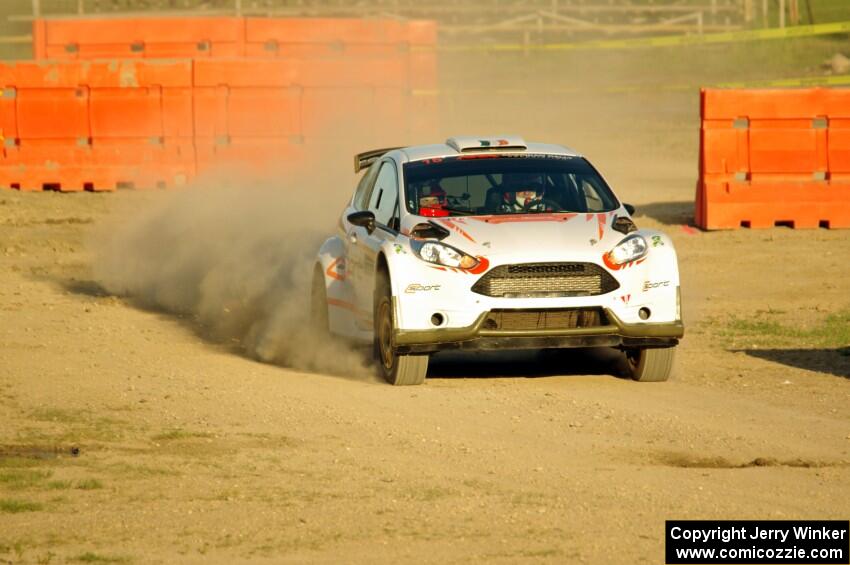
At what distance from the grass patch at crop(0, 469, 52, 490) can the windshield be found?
3.89 metres

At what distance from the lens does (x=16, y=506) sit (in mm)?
7984

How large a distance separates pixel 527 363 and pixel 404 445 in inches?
132

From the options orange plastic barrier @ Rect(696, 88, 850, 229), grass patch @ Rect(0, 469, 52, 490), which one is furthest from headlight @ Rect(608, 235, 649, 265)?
orange plastic barrier @ Rect(696, 88, 850, 229)

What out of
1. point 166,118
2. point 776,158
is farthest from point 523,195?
point 166,118

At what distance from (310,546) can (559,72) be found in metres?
33.3

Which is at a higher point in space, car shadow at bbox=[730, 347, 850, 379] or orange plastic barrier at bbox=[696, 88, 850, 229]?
orange plastic barrier at bbox=[696, 88, 850, 229]

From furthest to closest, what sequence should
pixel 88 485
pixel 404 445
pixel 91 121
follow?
pixel 91 121, pixel 404 445, pixel 88 485

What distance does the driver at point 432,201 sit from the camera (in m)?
11.8

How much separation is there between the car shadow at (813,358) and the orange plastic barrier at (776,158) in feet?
23.5

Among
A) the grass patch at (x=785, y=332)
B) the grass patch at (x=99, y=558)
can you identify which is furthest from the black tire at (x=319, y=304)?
the grass patch at (x=99, y=558)

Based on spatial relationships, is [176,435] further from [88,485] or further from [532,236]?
[532,236]

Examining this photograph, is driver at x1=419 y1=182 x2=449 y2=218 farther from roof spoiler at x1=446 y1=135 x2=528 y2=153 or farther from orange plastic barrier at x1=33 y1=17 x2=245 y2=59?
orange plastic barrier at x1=33 y1=17 x2=245 y2=59

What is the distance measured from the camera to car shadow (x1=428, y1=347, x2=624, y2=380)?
39.3 feet

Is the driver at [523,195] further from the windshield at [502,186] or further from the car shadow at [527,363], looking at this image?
the car shadow at [527,363]
